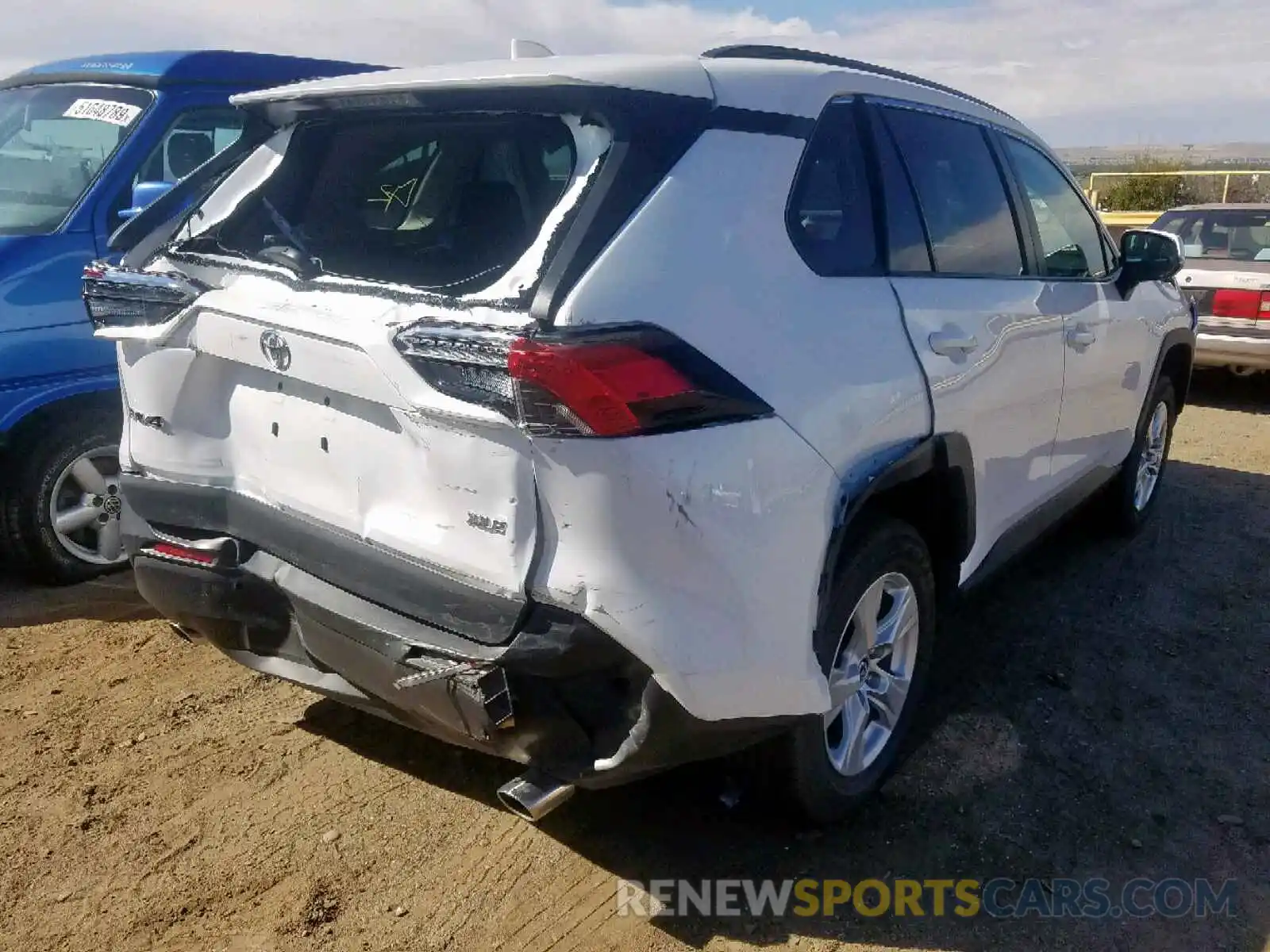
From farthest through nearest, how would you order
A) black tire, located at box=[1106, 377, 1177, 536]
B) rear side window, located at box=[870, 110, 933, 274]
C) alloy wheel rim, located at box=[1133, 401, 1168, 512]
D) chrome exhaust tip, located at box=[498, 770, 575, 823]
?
alloy wheel rim, located at box=[1133, 401, 1168, 512] < black tire, located at box=[1106, 377, 1177, 536] < rear side window, located at box=[870, 110, 933, 274] < chrome exhaust tip, located at box=[498, 770, 575, 823]

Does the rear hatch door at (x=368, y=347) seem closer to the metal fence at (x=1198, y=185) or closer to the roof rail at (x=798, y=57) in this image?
the roof rail at (x=798, y=57)

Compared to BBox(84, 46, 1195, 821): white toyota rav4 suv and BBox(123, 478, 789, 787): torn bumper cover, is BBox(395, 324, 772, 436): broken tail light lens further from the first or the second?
BBox(123, 478, 789, 787): torn bumper cover

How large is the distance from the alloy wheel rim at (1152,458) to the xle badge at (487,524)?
4067mm

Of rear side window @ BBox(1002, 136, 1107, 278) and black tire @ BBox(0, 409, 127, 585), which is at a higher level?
rear side window @ BBox(1002, 136, 1107, 278)

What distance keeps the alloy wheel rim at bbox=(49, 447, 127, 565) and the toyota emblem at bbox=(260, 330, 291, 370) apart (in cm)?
221

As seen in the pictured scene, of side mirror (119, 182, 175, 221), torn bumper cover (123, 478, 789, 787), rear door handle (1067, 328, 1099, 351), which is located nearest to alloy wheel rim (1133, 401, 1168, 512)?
rear door handle (1067, 328, 1099, 351)

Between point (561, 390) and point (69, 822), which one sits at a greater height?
point (561, 390)

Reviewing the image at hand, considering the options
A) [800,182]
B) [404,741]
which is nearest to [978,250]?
[800,182]

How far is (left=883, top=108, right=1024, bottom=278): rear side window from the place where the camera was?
3.15 metres

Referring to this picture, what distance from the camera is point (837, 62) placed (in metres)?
2.91

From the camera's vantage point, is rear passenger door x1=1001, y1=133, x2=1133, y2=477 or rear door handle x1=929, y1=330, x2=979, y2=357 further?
rear passenger door x1=1001, y1=133, x2=1133, y2=477

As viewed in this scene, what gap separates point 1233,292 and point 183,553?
8109mm

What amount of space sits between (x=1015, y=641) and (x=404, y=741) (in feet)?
7.87

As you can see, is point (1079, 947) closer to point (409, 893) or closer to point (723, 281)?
point (409, 893)
